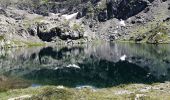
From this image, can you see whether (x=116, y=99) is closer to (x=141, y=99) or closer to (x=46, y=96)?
(x=141, y=99)

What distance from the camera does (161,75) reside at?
12975cm

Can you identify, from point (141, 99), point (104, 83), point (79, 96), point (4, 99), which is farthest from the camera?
point (104, 83)

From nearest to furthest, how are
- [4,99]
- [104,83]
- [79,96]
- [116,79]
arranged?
[79,96]
[4,99]
[104,83]
[116,79]

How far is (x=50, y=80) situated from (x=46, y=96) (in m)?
76.1

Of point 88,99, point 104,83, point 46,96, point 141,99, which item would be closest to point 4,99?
point 46,96

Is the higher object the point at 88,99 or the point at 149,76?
the point at 88,99

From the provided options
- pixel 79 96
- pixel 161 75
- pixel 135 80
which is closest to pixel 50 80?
pixel 135 80

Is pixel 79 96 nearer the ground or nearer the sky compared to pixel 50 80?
nearer the sky

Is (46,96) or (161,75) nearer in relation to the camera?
(46,96)

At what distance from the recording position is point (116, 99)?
5134 centimetres

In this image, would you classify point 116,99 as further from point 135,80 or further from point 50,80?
point 50,80

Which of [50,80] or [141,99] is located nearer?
[141,99]

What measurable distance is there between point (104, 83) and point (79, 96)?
200 feet

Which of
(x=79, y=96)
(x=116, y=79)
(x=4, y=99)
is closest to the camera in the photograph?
(x=79, y=96)
